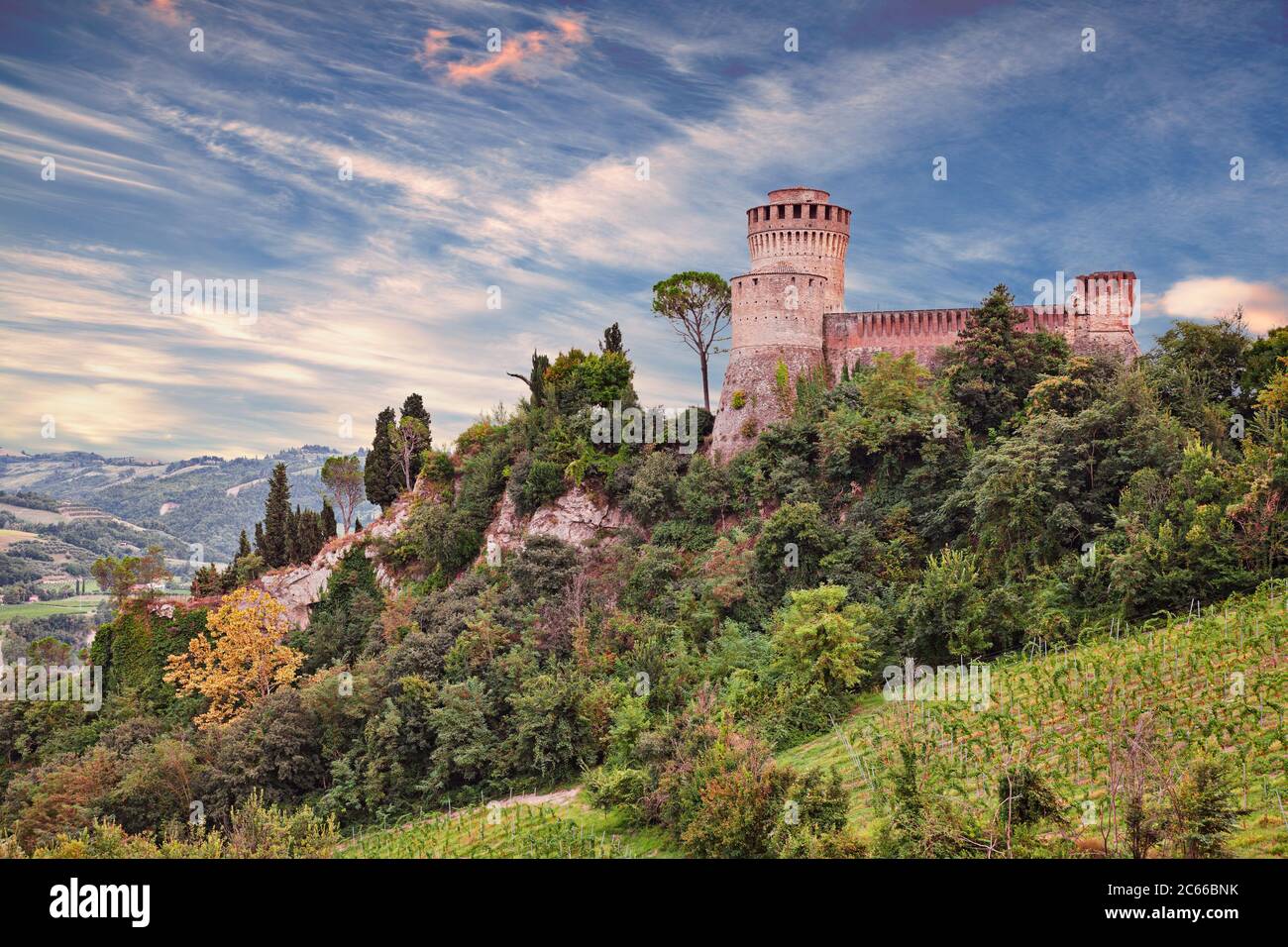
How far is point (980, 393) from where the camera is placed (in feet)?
89.2

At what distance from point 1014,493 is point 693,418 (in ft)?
48.6

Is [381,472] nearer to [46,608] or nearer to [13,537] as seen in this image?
[46,608]

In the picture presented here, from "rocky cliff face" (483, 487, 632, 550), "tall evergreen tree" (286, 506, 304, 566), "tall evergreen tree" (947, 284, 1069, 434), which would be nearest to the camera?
"tall evergreen tree" (947, 284, 1069, 434)

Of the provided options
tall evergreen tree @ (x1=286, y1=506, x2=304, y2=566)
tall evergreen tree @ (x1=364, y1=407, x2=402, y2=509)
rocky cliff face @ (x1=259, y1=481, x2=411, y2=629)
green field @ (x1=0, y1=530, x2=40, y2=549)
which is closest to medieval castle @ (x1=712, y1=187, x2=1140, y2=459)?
rocky cliff face @ (x1=259, y1=481, x2=411, y2=629)

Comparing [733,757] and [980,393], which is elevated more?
[980,393]

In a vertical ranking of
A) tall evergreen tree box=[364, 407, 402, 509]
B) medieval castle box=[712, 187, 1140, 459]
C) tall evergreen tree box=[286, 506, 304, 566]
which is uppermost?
medieval castle box=[712, 187, 1140, 459]

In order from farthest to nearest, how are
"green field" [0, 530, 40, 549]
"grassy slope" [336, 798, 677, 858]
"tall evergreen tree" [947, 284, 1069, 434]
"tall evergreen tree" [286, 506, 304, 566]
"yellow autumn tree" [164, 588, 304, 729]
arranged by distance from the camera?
1. "green field" [0, 530, 40, 549]
2. "tall evergreen tree" [286, 506, 304, 566]
3. "yellow autumn tree" [164, 588, 304, 729]
4. "tall evergreen tree" [947, 284, 1069, 434]
5. "grassy slope" [336, 798, 677, 858]

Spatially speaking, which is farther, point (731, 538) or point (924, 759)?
point (731, 538)

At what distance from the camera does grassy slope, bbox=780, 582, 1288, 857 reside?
40.6ft

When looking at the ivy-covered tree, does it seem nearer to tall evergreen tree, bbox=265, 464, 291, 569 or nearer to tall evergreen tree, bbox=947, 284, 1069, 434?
tall evergreen tree, bbox=265, 464, 291, 569

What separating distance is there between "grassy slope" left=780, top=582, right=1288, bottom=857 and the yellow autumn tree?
2168 centimetres
